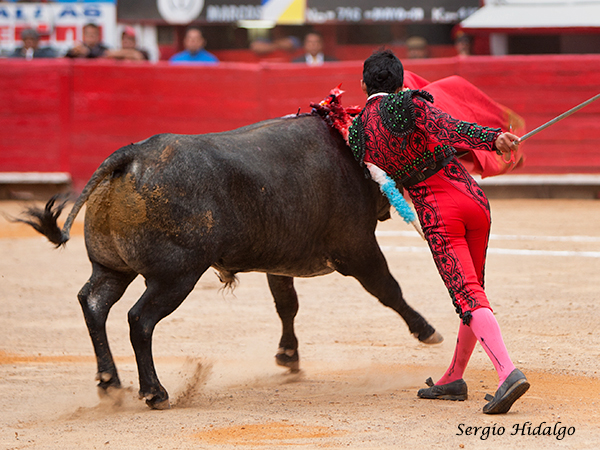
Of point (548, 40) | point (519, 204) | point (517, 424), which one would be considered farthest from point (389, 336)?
point (548, 40)

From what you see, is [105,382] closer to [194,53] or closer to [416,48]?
[194,53]

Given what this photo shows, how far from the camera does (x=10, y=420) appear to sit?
2.97 meters

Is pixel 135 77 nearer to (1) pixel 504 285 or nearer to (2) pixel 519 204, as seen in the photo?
(2) pixel 519 204

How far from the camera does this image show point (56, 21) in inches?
451

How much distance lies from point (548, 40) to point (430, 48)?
1706 millimetres

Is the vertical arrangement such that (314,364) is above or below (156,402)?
below

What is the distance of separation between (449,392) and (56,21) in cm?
1000

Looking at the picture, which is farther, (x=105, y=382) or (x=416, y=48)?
(x=416, y=48)

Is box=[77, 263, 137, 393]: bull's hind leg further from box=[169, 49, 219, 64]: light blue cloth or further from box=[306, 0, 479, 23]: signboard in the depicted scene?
box=[306, 0, 479, 23]: signboard

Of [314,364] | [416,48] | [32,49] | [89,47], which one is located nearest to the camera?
[314,364]

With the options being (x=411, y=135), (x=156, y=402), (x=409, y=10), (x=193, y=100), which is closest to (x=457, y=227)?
(x=411, y=135)

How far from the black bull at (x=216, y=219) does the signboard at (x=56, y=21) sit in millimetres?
8674

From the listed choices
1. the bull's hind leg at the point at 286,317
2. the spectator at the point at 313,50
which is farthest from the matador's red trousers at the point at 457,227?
the spectator at the point at 313,50
